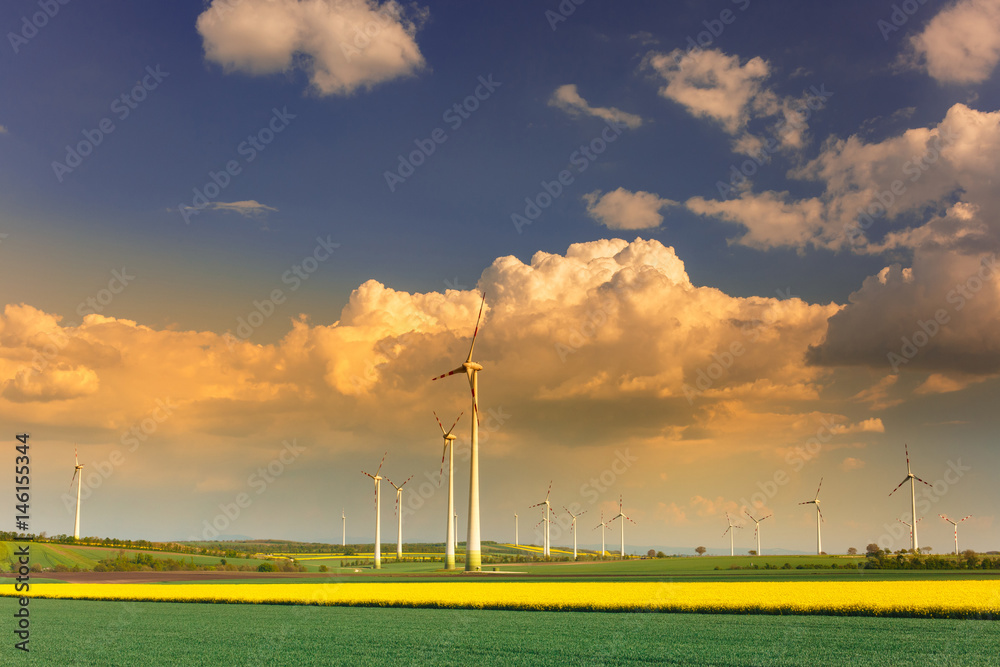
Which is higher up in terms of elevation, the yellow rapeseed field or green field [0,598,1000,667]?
green field [0,598,1000,667]

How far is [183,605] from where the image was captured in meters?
70.9

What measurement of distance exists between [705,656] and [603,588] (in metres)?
42.7

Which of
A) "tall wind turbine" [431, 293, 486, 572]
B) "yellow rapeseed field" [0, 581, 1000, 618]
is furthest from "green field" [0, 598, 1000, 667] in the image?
"tall wind turbine" [431, 293, 486, 572]

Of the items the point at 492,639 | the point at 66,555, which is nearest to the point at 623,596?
the point at 492,639

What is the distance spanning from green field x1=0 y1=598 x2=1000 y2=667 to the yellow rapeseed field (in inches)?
147

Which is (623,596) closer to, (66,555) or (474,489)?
(474,489)

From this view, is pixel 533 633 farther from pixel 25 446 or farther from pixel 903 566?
pixel 903 566

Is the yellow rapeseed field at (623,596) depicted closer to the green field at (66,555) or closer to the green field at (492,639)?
the green field at (492,639)

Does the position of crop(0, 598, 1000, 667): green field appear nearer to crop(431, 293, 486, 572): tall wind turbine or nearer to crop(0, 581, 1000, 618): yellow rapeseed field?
crop(0, 581, 1000, 618): yellow rapeseed field

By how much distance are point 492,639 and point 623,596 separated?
28.0 m

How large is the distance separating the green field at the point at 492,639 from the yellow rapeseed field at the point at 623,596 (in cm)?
373

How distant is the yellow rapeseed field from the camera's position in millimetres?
56344

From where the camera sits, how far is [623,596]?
69.2 m

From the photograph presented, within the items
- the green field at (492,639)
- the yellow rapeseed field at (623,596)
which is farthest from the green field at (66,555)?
the green field at (492,639)
